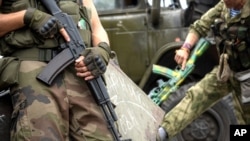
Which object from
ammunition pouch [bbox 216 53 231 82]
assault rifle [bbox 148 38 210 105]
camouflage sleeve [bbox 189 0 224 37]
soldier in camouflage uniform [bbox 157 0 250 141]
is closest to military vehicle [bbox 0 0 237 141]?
assault rifle [bbox 148 38 210 105]

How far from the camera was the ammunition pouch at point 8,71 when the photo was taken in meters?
3.28

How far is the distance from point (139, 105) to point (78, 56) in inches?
30.3

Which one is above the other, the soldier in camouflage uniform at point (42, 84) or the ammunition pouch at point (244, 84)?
the soldier in camouflage uniform at point (42, 84)

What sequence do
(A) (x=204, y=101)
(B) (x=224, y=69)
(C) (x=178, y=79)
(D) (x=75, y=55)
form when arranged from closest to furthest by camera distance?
1. (D) (x=75, y=55)
2. (B) (x=224, y=69)
3. (A) (x=204, y=101)
4. (C) (x=178, y=79)

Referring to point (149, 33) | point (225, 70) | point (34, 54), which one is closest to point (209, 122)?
point (149, 33)

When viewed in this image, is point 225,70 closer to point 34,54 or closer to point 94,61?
point 94,61

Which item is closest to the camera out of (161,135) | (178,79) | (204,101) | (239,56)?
(161,135)

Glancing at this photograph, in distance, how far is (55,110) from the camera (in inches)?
129

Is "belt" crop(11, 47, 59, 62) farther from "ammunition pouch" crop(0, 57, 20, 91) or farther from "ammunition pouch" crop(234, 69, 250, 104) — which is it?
"ammunition pouch" crop(234, 69, 250, 104)

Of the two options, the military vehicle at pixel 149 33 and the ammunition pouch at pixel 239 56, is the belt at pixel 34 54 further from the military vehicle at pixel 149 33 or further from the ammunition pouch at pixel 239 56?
the military vehicle at pixel 149 33

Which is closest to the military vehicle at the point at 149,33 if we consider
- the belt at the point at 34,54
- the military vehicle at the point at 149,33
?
the military vehicle at the point at 149,33

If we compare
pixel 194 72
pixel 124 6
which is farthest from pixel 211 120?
pixel 124 6

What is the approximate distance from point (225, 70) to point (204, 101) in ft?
1.04

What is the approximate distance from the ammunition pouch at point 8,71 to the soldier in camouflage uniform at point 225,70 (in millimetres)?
1615
